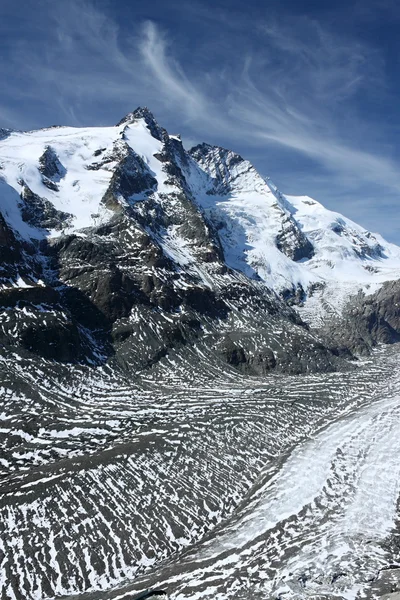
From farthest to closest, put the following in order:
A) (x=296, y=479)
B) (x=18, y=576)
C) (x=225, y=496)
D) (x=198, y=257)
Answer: (x=198, y=257)
(x=296, y=479)
(x=225, y=496)
(x=18, y=576)

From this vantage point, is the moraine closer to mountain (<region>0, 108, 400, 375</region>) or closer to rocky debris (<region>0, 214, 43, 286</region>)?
mountain (<region>0, 108, 400, 375</region>)

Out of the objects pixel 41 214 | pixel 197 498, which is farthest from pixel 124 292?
pixel 197 498

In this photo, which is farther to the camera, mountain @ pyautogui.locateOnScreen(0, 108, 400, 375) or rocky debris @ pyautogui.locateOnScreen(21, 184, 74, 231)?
rocky debris @ pyautogui.locateOnScreen(21, 184, 74, 231)

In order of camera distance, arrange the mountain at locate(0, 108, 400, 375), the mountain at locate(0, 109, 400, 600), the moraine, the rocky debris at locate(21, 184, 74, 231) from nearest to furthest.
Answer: the moraine, the mountain at locate(0, 109, 400, 600), the mountain at locate(0, 108, 400, 375), the rocky debris at locate(21, 184, 74, 231)

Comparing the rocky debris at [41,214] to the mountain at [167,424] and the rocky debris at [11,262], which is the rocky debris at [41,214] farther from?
the rocky debris at [11,262]

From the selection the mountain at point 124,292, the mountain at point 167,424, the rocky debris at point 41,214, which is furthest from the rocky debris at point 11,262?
the rocky debris at point 41,214

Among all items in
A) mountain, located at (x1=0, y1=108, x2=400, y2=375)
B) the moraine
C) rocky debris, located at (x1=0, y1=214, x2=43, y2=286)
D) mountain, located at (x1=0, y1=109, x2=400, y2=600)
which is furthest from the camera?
rocky debris, located at (x1=0, y1=214, x2=43, y2=286)

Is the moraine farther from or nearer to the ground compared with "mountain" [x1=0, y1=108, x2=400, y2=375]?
nearer to the ground

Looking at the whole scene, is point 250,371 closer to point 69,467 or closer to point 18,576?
point 69,467

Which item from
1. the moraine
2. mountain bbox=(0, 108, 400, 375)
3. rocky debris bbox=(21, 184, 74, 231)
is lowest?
the moraine

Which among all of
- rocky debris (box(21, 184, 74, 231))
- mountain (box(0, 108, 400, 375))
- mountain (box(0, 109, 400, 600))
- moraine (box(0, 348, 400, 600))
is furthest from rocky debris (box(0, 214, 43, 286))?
moraine (box(0, 348, 400, 600))

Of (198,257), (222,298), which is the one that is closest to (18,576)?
(222,298)
